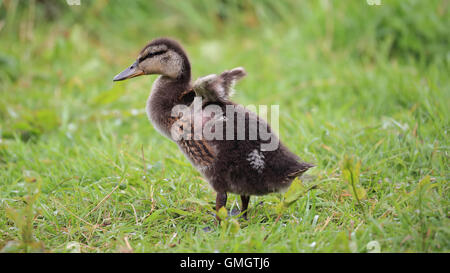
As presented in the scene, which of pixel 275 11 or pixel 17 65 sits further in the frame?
pixel 275 11

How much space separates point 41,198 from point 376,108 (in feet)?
11.5

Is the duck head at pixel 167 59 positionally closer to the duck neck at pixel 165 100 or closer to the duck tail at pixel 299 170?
the duck neck at pixel 165 100

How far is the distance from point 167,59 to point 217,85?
0.62 metres

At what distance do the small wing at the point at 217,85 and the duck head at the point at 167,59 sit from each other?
396mm

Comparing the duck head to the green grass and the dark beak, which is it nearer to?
the dark beak

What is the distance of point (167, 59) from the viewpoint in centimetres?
345

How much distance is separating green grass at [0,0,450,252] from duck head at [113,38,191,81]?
65 cm

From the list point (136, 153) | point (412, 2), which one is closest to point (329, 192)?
point (136, 153)

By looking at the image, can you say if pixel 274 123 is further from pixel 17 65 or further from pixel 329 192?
pixel 17 65

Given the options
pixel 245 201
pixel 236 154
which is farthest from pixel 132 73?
pixel 245 201

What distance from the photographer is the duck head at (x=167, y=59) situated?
344 centimetres

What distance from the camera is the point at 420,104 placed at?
185 inches

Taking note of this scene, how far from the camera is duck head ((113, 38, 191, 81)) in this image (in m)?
3.44

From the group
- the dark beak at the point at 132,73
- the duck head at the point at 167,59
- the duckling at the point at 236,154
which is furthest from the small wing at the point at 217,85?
the dark beak at the point at 132,73
